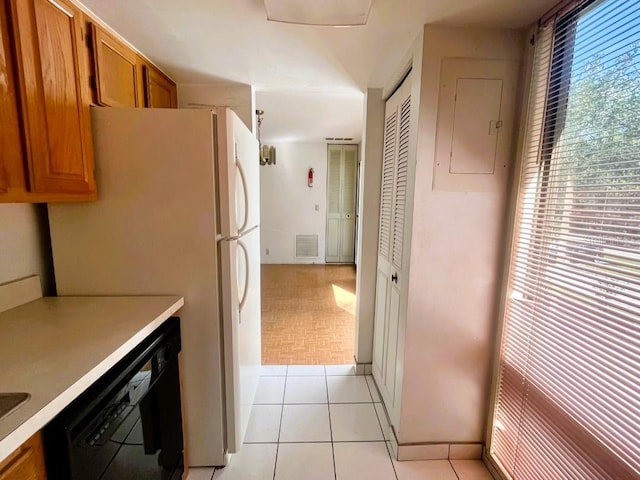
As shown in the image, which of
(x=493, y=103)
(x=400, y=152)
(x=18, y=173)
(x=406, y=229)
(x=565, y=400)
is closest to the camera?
(x=18, y=173)

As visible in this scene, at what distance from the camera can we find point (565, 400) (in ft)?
3.51

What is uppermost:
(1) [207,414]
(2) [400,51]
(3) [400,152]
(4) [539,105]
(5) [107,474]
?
(2) [400,51]

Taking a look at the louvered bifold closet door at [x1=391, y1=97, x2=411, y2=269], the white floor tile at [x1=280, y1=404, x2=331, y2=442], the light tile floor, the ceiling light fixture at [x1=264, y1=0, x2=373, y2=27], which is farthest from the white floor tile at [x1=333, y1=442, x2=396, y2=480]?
the ceiling light fixture at [x1=264, y1=0, x2=373, y2=27]

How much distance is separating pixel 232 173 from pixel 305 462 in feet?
5.05

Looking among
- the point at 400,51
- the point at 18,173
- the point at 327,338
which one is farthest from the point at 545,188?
the point at 327,338

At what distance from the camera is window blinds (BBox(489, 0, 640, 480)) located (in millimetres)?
889

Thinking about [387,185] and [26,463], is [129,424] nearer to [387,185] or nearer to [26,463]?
[26,463]

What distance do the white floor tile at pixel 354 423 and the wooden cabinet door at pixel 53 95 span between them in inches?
71.8

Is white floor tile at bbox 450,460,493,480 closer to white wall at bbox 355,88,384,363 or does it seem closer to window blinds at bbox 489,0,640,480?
window blinds at bbox 489,0,640,480

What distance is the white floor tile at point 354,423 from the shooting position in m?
1.71

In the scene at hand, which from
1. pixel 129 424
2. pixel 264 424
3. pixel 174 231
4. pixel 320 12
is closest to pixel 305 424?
pixel 264 424

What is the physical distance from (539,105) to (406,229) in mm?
768

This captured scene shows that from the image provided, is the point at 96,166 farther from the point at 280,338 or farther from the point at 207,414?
the point at 280,338

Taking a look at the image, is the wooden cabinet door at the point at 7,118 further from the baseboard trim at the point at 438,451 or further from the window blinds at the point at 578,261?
the baseboard trim at the point at 438,451
